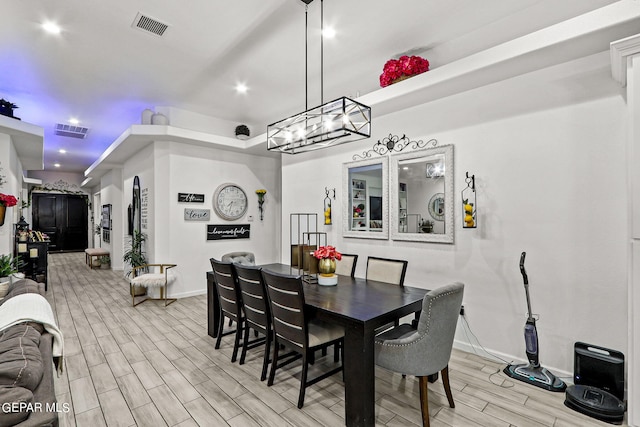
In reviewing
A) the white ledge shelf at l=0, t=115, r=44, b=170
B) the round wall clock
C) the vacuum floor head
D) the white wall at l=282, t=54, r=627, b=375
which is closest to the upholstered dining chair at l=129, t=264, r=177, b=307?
the round wall clock

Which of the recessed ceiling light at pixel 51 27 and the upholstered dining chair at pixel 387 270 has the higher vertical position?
the recessed ceiling light at pixel 51 27

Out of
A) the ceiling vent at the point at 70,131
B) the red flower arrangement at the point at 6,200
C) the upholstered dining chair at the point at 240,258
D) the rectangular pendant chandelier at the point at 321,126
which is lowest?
the upholstered dining chair at the point at 240,258

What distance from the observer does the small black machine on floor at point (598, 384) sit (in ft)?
7.10

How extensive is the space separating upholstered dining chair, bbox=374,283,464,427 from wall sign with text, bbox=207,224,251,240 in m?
4.43

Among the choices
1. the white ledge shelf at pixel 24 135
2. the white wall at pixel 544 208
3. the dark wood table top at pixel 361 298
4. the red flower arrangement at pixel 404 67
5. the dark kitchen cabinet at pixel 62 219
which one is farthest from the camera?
the dark kitchen cabinet at pixel 62 219

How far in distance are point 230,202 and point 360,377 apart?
471 cm

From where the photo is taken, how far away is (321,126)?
271 cm

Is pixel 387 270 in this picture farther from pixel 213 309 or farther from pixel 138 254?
pixel 138 254

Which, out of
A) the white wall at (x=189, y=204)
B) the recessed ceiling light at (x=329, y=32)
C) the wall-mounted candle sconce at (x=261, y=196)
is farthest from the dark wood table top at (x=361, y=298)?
the wall-mounted candle sconce at (x=261, y=196)

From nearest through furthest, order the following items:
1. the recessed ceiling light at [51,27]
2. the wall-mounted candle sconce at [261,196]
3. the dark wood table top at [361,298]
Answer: the dark wood table top at [361,298], the recessed ceiling light at [51,27], the wall-mounted candle sconce at [261,196]

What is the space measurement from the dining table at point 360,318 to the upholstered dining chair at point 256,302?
1.29 ft

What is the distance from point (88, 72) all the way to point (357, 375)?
15.8 ft

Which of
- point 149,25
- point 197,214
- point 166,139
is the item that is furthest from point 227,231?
point 149,25

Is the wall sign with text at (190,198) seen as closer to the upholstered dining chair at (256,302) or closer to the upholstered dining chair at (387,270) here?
the upholstered dining chair at (256,302)
